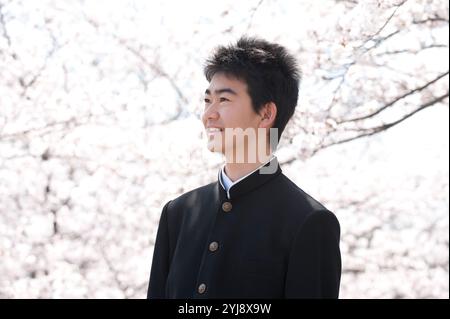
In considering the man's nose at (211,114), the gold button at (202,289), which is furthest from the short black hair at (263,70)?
the gold button at (202,289)

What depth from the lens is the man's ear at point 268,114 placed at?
84.4 inches

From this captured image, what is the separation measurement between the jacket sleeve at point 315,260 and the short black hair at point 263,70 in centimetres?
33

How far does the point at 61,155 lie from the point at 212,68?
136 inches

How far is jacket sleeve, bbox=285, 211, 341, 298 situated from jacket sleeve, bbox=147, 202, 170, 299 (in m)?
0.44

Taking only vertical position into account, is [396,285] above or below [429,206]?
below

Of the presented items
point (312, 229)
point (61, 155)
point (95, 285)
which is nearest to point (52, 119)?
point (61, 155)

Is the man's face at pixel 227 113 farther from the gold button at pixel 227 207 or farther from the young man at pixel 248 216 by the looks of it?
the gold button at pixel 227 207

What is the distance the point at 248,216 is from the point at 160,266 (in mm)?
328

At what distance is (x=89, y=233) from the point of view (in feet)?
17.9

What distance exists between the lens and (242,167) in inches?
84.7

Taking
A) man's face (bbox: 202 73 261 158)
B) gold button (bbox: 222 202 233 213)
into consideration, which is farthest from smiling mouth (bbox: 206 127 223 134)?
gold button (bbox: 222 202 233 213)

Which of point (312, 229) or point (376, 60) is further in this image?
point (376, 60)

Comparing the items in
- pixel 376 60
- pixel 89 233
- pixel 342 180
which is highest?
pixel 376 60

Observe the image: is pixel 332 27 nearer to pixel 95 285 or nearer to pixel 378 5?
pixel 378 5
